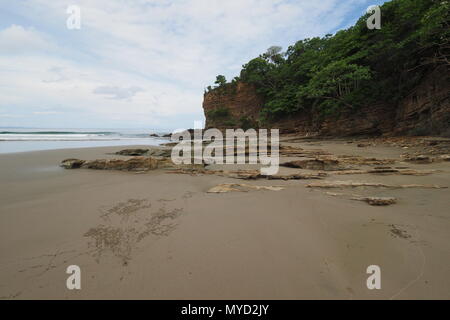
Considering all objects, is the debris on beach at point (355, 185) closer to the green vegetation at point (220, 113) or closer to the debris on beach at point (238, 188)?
the debris on beach at point (238, 188)

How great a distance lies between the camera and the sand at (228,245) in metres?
1.40

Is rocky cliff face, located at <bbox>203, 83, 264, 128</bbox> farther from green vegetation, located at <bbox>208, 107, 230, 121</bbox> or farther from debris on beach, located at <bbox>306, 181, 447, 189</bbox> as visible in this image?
debris on beach, located at <bbox>306, 181, 447, 189</bbox>

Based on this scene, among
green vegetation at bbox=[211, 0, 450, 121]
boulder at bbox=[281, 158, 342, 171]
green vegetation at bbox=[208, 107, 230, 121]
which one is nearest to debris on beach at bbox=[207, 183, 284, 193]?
boulder at bbox=[281, 158, 342, 171]

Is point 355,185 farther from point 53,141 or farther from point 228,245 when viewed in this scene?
point 53,141

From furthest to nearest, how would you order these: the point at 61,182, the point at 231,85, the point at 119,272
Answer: the point at 231,85, the point at 61,182, the point at 119,272

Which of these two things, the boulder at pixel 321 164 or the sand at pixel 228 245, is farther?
the boulder at pixel 321 164

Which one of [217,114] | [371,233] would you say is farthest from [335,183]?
[217,114]

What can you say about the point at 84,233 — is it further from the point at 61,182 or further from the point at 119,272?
the point at 61,182

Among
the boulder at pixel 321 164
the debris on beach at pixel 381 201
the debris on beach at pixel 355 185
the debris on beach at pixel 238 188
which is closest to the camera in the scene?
the debris on beach at pixel 381 201

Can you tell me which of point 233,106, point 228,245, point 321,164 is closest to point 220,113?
point 233,106

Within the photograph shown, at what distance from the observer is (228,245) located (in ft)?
6.29

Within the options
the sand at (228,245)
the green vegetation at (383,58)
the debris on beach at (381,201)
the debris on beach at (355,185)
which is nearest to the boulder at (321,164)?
the debris on beach at (355,185)
